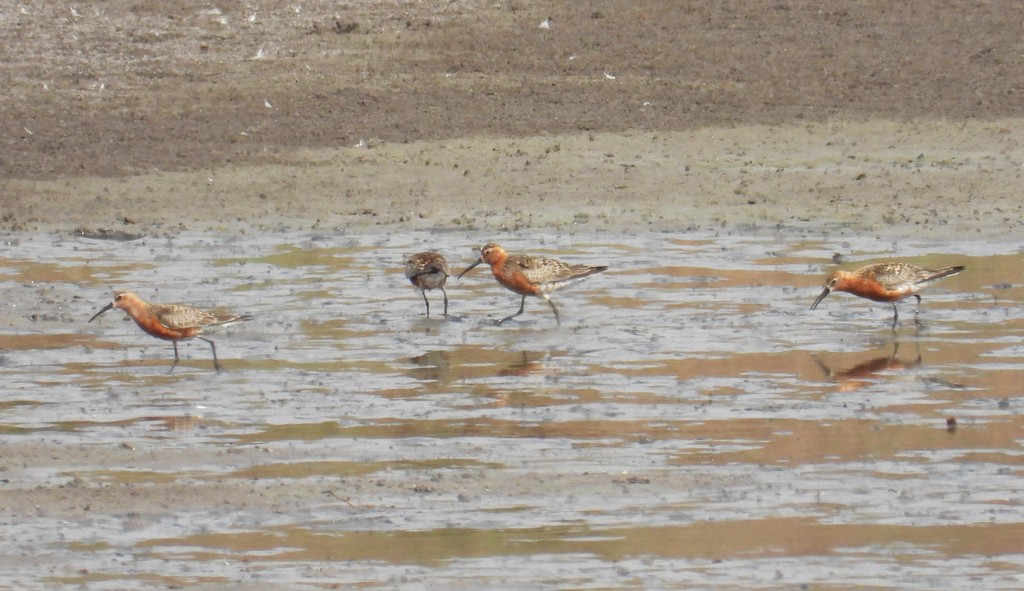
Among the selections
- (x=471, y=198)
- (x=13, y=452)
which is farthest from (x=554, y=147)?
(x=13, y=452)

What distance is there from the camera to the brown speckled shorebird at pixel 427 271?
15.8 metres

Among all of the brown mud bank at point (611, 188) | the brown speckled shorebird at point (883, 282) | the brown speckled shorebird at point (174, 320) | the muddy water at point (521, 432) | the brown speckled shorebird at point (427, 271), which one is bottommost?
the muddy water at point (521, 432)

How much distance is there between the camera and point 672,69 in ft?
83.3

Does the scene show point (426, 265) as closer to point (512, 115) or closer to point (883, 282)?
point (883, 282)

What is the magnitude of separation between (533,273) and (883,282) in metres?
2.77

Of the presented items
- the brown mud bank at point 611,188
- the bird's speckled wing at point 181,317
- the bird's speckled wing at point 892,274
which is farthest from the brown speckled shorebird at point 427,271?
the brown mud bank at point 611,188

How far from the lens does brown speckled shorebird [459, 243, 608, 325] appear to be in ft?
51.5

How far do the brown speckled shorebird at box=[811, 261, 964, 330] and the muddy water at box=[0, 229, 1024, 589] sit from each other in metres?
0.26

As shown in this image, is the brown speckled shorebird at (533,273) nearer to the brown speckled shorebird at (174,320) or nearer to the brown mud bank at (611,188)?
the brown speckled shorebird at (174,320)

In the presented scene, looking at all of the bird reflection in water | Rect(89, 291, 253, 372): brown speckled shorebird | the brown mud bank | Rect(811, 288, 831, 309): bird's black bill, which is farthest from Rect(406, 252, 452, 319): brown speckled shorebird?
the brown mud bank

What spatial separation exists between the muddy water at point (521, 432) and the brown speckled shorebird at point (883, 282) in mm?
262

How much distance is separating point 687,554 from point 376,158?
14274 millimetres

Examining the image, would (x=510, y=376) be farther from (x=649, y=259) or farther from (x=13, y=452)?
(x=649, y=259)

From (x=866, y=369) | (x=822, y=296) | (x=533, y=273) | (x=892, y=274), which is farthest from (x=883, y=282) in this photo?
(x=533, y=273)
